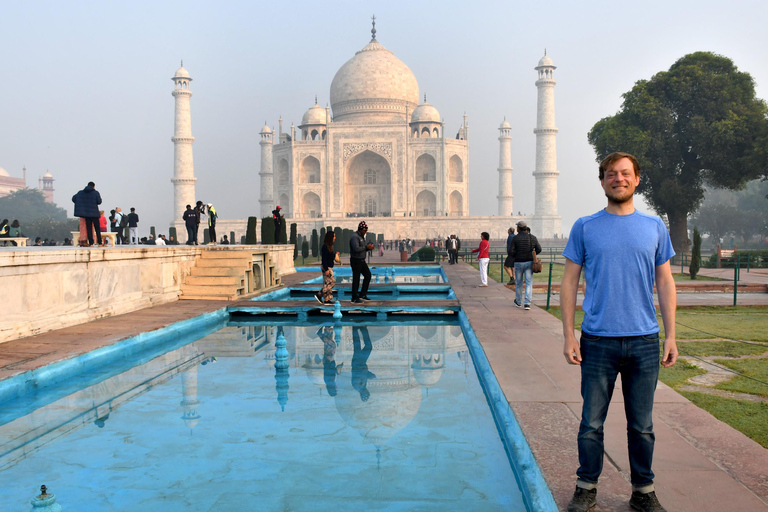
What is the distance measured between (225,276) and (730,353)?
7.13 metres

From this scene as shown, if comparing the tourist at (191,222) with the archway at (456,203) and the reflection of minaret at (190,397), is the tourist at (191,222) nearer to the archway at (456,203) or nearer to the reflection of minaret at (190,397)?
the reflection of minaret at (190,397)

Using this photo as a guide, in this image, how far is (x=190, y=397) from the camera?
174 inches

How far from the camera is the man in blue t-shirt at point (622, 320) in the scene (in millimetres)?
2277

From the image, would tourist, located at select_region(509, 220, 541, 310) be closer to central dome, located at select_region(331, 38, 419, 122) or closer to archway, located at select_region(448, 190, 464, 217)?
archway, located at select_region(448, 190, 464, 217)

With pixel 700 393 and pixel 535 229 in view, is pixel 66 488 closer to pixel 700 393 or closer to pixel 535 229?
pixel 700 393

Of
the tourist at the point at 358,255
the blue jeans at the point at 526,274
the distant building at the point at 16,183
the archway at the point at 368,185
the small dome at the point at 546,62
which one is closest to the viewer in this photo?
the blue jeans at the point at 526,274

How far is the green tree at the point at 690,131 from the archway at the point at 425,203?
1997 cm

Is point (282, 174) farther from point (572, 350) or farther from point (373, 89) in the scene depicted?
point (572, 350)

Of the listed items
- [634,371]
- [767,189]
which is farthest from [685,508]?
[767,189]

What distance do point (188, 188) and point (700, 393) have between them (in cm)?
4097

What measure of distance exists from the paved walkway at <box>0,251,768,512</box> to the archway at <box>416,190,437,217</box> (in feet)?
129

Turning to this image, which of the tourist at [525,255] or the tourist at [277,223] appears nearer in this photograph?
the tourist at [525,255]

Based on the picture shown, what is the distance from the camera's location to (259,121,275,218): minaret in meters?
48.2

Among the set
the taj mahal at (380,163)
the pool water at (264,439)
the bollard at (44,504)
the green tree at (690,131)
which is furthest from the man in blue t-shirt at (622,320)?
the taj mahal at (380,163)
